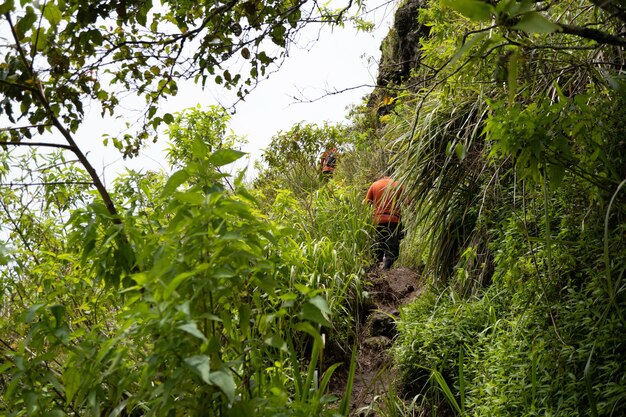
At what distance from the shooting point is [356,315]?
657cm

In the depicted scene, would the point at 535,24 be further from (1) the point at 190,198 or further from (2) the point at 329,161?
(2) the point at 329,161

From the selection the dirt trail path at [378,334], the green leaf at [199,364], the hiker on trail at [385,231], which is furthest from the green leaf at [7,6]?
the hiker on trail at [385,231]

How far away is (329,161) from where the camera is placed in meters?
11.9

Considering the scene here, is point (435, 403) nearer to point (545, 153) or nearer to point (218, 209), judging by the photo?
point (545, 153)

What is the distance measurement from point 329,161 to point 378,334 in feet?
19.7

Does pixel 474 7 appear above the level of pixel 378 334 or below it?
above

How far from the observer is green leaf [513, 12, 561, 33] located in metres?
1.40

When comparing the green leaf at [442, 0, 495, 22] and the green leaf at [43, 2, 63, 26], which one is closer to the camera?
the green leaf at [442, 0, 495, 22]

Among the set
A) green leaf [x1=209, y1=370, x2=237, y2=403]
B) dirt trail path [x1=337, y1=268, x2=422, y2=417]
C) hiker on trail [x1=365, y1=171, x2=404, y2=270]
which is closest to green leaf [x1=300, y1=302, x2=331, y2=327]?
green leaf [x1=209, y1=370, x2=237, y2=403]

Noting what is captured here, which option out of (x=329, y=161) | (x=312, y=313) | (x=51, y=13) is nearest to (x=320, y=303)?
(x=312, y=313)

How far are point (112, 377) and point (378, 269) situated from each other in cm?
555

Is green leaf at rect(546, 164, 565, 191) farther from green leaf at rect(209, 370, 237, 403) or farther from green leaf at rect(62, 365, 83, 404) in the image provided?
green leaf at rect(62, 365, 83, 404)

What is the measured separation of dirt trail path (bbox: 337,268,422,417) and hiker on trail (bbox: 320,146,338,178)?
10.9 ft

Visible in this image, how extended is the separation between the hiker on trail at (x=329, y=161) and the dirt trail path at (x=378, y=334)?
3.32m
